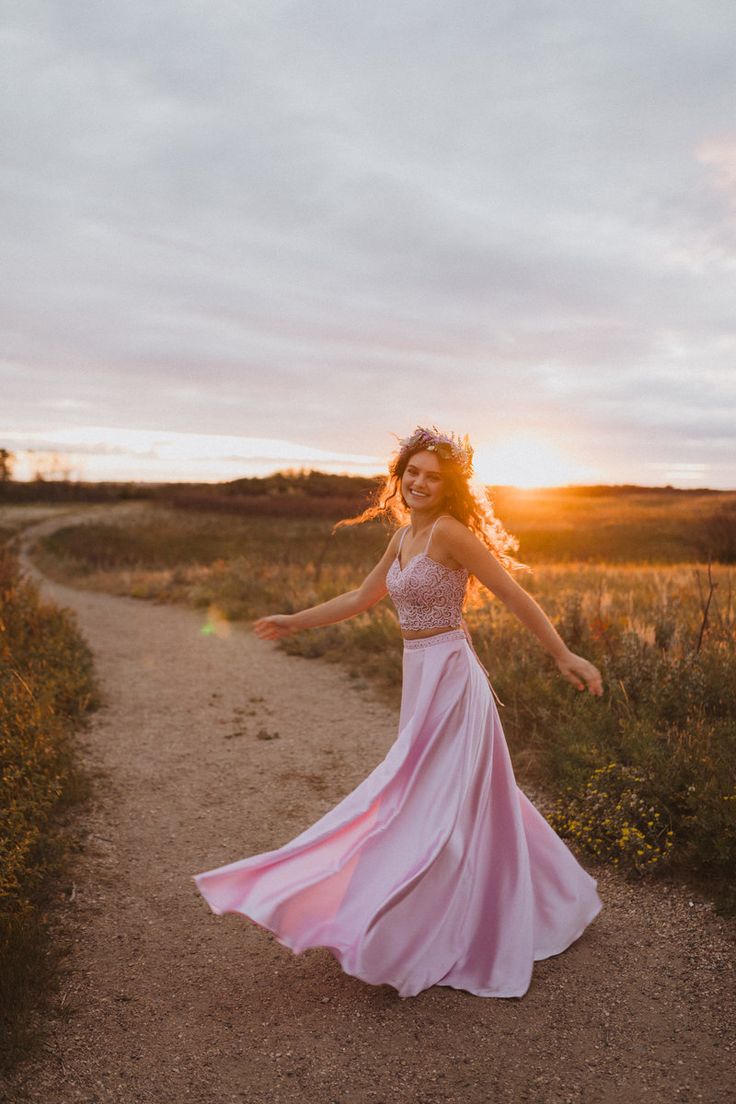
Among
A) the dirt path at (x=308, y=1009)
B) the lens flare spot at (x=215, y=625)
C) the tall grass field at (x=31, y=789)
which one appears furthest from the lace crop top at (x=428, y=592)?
the lens flare spot at (x=215, y=625)

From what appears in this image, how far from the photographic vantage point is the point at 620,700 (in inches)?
245

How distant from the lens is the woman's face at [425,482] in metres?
3.83

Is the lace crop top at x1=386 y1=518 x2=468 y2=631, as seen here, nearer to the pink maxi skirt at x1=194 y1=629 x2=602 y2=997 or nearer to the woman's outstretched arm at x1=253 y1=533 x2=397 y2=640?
the pink maxi skirt at x1=194 y1=629 x2=602 y2=997

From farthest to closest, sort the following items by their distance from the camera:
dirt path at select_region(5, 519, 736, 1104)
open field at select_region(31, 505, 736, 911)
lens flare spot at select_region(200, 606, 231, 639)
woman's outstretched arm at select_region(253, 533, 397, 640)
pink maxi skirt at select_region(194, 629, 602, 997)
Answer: lens flare spot at select_region(200, 606, 231, 639)
open field at select_region(31, 505, 736, 911)
woman's outstretched arm at select_region(253, 533, 397, 640)
pink maxi skirt at select_region(194, 629, 602, 997)
dirt path at select_region(5, 519, 736, 1104)

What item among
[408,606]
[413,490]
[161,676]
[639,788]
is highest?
[413,490]

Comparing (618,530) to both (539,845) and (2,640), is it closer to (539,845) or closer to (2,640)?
(2,640)

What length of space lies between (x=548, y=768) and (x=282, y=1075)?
343 centimetres

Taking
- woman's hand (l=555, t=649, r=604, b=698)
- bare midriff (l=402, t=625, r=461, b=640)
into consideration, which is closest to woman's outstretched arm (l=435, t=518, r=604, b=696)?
woman's hand (l=555, t=649, r=604, b=698)

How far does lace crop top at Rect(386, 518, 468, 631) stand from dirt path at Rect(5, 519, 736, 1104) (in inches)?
66.2

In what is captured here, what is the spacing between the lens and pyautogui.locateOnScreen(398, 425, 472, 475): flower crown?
388 cm

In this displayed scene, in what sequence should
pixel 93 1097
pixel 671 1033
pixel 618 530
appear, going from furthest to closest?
pixel 618 530 < pixel 671 1033 < pixel 93 1097

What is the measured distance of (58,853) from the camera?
484 centimetres

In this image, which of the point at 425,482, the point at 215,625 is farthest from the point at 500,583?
the point at 215,625

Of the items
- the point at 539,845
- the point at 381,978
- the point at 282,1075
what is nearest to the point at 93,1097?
the point at 282,1075
